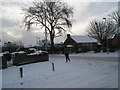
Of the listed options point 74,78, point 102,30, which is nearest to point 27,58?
point 74,78

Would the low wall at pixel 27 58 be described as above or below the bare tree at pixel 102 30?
below

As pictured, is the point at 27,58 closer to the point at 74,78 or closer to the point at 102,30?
the point at 74,78

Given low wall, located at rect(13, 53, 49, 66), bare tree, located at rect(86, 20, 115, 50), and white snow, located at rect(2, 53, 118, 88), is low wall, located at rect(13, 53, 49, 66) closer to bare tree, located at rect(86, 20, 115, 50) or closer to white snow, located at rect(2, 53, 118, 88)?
white snow, located at rect(2, 53, 118, 88)

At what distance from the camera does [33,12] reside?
1567 inches

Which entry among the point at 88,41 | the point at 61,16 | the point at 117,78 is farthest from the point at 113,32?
the point at 117,78

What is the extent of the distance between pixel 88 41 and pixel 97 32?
692cm

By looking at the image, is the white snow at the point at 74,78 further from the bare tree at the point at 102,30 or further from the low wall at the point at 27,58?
the bare tree at the point at 102,30

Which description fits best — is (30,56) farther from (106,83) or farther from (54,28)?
(54,28)

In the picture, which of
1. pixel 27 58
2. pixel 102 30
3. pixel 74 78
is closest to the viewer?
pixel 74 78

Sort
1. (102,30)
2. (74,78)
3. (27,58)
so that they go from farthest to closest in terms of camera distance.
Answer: (102,30), (27,58), (74,78)

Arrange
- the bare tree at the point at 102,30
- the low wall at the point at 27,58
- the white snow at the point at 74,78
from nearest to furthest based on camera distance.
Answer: the white snow at the point at 74,78 → the low wall at the point at 27,58 → the bare tree at the point at 102,30

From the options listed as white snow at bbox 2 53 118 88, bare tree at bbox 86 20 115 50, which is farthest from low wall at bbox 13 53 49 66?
bare tree at bbox 86 20 115 50

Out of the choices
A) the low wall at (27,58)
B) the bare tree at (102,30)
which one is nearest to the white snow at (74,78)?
the low wall at (27,58)

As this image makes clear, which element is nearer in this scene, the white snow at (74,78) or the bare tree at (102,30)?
the white snow at (74,78)
